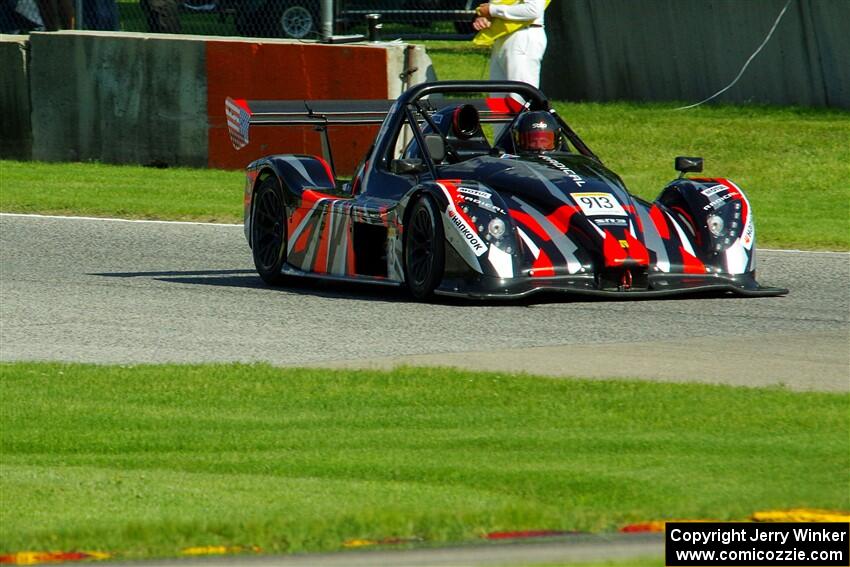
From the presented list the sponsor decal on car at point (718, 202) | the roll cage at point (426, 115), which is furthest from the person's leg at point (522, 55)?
the sponsor decal on car at point (718, 202)

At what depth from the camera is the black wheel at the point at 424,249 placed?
1019 centimetres

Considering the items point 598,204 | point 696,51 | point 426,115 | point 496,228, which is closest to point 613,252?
point 598,204

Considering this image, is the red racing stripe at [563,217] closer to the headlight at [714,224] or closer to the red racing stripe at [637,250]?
the red racing stripe at [637,250]

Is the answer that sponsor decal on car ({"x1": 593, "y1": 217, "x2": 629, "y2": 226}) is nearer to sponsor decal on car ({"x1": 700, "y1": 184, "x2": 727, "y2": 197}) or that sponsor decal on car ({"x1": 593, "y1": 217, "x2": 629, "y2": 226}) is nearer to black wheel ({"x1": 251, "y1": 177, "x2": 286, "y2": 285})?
sponsor decal on car ({"x1": 700, "y1": 184, "x2": 727, "y2": 197})

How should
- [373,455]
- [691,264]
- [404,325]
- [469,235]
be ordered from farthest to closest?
[691,264]
[469,235]
[404,325]
[373,455]

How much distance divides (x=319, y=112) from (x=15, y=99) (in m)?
6.38

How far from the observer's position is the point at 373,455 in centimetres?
643

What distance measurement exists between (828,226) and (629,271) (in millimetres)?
4634

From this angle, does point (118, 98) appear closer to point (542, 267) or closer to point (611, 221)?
point (542, 267)

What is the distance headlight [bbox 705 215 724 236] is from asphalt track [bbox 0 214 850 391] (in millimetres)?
419

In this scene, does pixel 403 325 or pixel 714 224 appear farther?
pixel 714 224

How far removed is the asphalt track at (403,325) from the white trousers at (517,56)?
3470mm

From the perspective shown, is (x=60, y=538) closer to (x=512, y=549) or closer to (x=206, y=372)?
(x=512, y=549)

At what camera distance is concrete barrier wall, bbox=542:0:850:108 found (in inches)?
773
